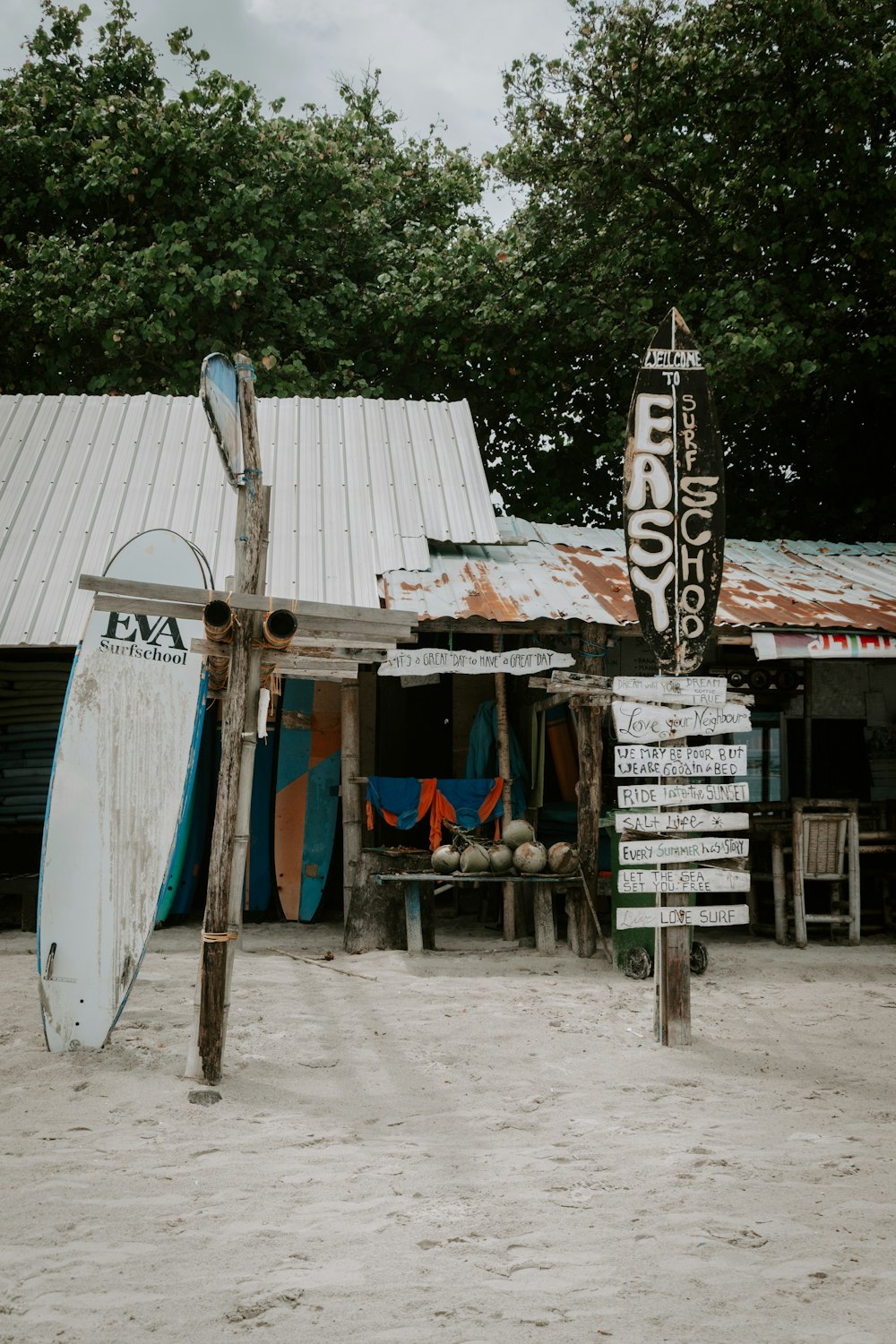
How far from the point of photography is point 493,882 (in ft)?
25.3

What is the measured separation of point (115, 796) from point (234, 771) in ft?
3.85

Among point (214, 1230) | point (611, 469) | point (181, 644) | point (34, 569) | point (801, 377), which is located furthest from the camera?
point (611, 469)

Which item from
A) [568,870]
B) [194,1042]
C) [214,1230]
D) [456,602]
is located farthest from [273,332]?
[214,1230]

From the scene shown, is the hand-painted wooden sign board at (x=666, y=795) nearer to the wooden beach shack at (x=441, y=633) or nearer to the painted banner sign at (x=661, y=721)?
the painted banner sign at (x=661, y=721)

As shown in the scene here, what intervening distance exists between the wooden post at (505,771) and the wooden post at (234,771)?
10.9ft

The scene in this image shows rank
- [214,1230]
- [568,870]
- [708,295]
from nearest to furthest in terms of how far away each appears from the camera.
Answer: [214,1230]
[568,870]
[708,295]

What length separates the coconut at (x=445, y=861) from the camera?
24.8 feet

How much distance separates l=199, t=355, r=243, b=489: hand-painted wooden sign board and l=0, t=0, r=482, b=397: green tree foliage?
890 centimetres

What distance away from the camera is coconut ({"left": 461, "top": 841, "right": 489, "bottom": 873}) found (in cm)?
756

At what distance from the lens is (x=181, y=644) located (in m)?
5.87

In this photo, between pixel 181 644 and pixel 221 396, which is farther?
pixel 181 644

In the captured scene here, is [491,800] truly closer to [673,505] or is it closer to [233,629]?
[673,505]

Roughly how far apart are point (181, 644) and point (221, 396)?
166 centimetres

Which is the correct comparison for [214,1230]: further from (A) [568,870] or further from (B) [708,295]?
(B) [708,295]
